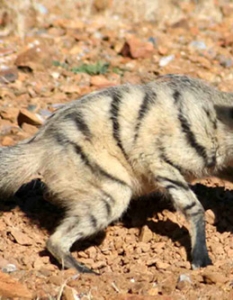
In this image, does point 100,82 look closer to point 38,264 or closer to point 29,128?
point 29,128

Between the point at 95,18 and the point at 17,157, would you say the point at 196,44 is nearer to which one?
the point at 95,18

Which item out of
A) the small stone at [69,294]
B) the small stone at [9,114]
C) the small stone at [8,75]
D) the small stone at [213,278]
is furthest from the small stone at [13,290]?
the small stone at [8,75]

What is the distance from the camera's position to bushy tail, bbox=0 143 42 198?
245 inches

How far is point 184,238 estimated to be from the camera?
6469mm

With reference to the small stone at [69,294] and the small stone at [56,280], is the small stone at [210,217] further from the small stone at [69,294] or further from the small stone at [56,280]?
the small stone at [69,294]

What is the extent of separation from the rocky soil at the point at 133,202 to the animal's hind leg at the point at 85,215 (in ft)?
Result: 0.53

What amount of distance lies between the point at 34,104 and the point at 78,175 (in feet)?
7.95

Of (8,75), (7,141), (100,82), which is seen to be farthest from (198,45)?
(7,141)

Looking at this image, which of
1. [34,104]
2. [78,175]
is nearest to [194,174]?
[78,175]

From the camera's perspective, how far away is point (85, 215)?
611 centimetres

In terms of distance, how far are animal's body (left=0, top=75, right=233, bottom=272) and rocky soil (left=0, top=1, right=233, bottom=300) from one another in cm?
31

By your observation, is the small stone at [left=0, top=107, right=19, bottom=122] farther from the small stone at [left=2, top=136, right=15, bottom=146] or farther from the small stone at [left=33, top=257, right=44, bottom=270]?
the small stone at [left=33, top=257, right=44, bottom=270]

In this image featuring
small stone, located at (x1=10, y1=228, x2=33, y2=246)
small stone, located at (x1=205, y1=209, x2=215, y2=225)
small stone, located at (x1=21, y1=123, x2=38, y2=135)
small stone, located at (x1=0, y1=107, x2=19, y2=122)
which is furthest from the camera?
small stone, located at (x1=0, y1=107, x2=19, y2=122)

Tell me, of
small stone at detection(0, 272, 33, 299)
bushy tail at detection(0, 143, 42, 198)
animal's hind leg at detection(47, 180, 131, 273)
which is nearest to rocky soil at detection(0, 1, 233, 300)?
small stone at detection(0, 272, 33, 299)
